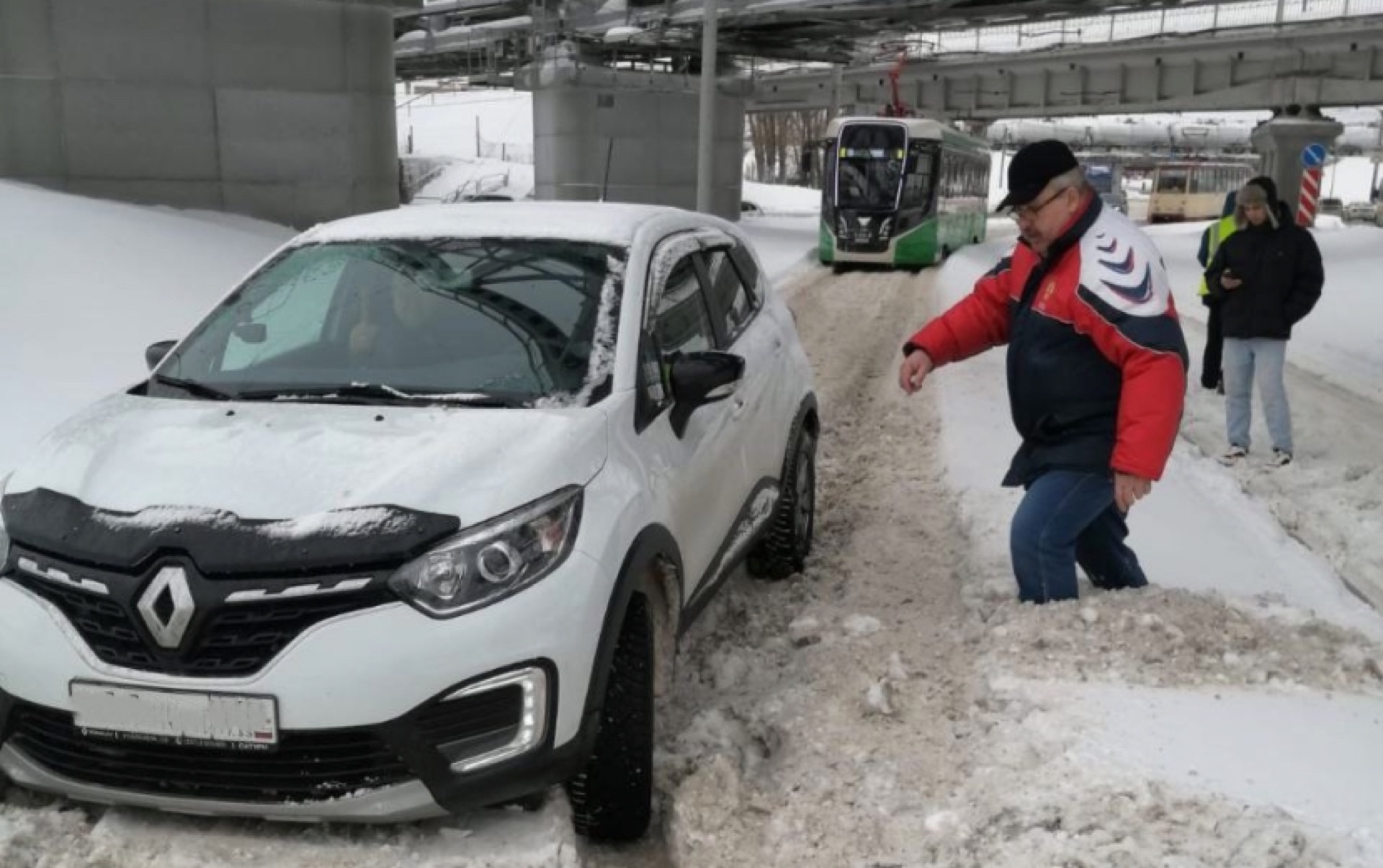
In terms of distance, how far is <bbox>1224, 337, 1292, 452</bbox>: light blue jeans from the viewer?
739 centimetres

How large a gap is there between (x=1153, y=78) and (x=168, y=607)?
34489 millimetres

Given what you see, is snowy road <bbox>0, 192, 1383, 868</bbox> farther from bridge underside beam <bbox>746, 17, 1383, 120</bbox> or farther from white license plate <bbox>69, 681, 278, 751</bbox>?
bridge underside beam <bbox>746, 17, 1383, 120</bbox>

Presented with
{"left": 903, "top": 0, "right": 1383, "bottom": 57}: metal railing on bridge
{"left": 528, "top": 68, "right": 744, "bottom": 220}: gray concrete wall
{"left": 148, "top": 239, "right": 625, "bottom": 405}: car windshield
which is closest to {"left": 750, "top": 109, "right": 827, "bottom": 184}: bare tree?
{"left": 903, "top": 0, "right": 1383, "bottom": 57}: metal railing on bridge

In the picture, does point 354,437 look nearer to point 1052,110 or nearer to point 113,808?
point 113,808

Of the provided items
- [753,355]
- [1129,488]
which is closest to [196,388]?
[753,355]

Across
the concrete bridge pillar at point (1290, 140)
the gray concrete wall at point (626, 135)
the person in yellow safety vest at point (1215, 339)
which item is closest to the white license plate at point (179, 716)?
the person in yellow safety vest at point (1215, 339)

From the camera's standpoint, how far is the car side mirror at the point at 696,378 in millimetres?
3586

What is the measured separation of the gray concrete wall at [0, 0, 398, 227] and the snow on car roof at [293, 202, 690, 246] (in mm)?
10401

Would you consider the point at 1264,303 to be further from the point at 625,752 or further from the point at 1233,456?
the point at 625,752

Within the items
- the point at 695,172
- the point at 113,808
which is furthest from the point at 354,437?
the point at 695,172

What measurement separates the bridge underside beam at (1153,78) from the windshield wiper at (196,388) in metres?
30.2

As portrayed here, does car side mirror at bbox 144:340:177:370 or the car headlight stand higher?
car side mirror at bbox 144:340:177:370

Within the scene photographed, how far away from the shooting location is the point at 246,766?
8.64 ft

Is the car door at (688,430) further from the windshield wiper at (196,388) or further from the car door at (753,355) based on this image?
the windshield wiper at (196,388)
